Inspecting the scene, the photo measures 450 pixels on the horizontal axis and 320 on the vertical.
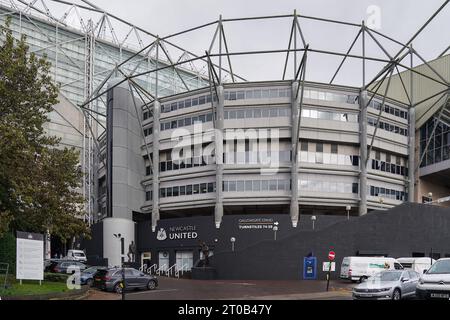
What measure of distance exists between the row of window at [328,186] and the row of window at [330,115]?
7566 millimetres

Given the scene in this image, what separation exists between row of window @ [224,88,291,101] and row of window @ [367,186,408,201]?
15.4 m

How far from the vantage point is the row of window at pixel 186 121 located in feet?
199

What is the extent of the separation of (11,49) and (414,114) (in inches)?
2075

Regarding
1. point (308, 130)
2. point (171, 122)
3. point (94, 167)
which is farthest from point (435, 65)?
point (94, 167)

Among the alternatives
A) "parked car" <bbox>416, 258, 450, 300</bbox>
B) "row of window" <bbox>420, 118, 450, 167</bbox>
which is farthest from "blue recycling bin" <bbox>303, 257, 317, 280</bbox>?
"row of window" <bbox>420, 118, 450, 167</bbox>

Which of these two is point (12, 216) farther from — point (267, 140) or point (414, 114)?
point (414, 114)

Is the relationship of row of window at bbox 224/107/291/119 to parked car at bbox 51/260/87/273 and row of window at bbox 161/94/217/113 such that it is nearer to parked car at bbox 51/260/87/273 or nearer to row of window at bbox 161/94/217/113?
row of window at bbox 161/94/217/113

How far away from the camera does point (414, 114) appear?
217ft

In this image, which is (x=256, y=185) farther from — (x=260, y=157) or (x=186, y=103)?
(x=186, y=103)

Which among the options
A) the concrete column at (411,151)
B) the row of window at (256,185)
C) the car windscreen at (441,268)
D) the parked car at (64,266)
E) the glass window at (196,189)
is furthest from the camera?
the concrete column at (411,151)

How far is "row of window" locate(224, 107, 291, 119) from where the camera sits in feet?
192

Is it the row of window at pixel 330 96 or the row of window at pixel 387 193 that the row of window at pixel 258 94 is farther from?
the row of window at pixel 387 193

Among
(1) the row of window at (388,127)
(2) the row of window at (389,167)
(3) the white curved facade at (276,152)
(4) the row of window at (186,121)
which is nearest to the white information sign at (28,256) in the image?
(3) the white curved facade at (276,152)
